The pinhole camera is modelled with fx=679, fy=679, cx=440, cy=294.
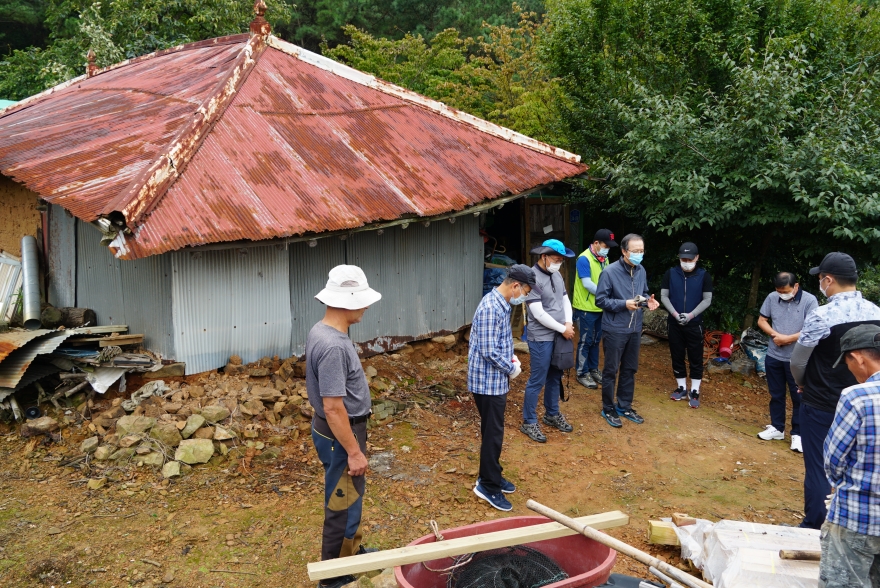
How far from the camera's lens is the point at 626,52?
10.6 meters

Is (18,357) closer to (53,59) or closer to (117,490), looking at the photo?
(117,490)

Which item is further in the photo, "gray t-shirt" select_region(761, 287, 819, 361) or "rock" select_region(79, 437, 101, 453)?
"gray t-shirt" select_region(761, 287, 819, 361)

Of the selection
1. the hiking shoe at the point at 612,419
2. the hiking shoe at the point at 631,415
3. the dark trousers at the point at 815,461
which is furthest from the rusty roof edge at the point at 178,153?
the dark trousers at the point at 815,461

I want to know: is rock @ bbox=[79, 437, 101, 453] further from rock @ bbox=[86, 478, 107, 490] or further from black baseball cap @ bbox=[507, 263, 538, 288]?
black baseball cap @ bbox=[507, 263, 538, 288]

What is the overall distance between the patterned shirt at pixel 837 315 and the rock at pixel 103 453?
5.77 m

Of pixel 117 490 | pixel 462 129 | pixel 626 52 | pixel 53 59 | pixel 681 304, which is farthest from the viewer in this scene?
pixel 53 59

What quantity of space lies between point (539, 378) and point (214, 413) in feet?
10.3

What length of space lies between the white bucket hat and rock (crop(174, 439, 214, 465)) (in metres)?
2.71

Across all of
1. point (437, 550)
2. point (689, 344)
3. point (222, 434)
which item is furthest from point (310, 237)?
point (689, 344)

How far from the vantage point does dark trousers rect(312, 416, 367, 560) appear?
4.17 meters

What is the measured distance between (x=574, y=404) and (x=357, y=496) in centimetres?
424

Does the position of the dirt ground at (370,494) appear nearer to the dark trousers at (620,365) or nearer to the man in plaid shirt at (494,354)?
the dark trousers at (620,365)

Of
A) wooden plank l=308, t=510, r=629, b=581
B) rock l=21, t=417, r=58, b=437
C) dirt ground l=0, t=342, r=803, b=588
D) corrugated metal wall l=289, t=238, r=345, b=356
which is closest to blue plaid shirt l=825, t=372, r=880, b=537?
wooden plank l=308, t=510, r=629, b=581

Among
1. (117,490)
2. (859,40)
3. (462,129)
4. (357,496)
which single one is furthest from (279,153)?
(859,40)
